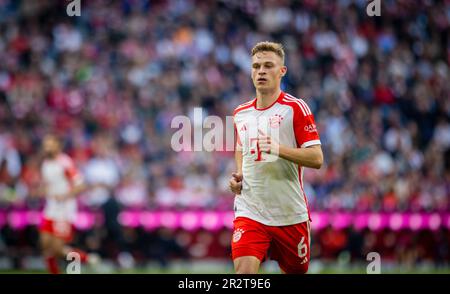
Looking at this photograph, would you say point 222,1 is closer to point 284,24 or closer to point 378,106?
point 284,24

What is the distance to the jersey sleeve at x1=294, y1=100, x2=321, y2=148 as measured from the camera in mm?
7668

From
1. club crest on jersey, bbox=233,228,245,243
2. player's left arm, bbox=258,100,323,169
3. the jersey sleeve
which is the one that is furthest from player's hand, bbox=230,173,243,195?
the jersey sleeve

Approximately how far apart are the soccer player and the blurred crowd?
350 inches

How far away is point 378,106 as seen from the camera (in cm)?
2198

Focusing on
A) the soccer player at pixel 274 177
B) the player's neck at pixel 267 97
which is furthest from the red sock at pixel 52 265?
the player's neck at pixel 267 97

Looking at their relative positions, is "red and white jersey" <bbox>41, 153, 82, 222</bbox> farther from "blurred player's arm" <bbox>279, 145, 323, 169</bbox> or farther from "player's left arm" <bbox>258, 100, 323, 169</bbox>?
"blurred player's arm" <bbox>279, 145, 323, 169</bbox>

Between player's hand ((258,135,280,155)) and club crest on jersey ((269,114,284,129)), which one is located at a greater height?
club crest on jersey ((269,114,284,129))

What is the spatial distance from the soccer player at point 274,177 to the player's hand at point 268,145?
281 mm

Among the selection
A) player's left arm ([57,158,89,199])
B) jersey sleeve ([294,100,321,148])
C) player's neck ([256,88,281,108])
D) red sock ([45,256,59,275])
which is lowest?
red sock ([45,256,59,275])

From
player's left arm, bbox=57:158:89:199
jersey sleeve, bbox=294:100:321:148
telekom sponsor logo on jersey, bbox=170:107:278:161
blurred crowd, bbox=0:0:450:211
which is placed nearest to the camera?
jersey sleeve, bbox=294:100:321:148

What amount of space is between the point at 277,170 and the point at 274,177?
0.23 ft

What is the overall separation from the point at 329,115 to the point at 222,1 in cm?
599

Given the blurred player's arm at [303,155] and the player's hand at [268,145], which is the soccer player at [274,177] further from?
the player's hand at [268,145]

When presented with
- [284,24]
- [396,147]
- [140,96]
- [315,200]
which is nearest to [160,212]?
[315,200]
